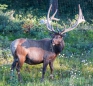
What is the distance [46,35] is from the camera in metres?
17.4

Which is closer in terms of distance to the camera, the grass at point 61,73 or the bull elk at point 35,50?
the grass at point 61,73

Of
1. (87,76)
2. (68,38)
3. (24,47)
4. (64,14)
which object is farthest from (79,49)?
(64,14)

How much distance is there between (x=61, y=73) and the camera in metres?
12.8

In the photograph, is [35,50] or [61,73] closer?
[35,50]

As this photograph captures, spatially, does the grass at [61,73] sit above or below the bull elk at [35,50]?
below

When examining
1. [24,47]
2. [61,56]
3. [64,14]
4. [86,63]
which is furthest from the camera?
[64,14]

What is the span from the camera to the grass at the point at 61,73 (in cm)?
1089

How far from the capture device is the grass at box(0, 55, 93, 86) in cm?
1089

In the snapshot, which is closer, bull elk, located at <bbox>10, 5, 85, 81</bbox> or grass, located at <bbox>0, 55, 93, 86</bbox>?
grass, located at <bbox>0, 55, 93, 86</bbox>

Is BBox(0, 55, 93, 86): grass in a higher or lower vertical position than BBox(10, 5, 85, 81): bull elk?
lower

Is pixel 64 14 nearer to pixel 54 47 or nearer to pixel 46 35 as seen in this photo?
pixel 46 35

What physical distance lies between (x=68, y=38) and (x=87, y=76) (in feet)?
18.1

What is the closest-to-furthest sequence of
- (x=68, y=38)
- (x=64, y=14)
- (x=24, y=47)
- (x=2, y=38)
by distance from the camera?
(x=24, y=47) → (x=2, y=38) → (x=68, y=38) → (x=64, y=14)

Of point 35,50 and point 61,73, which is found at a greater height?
point 35,50
